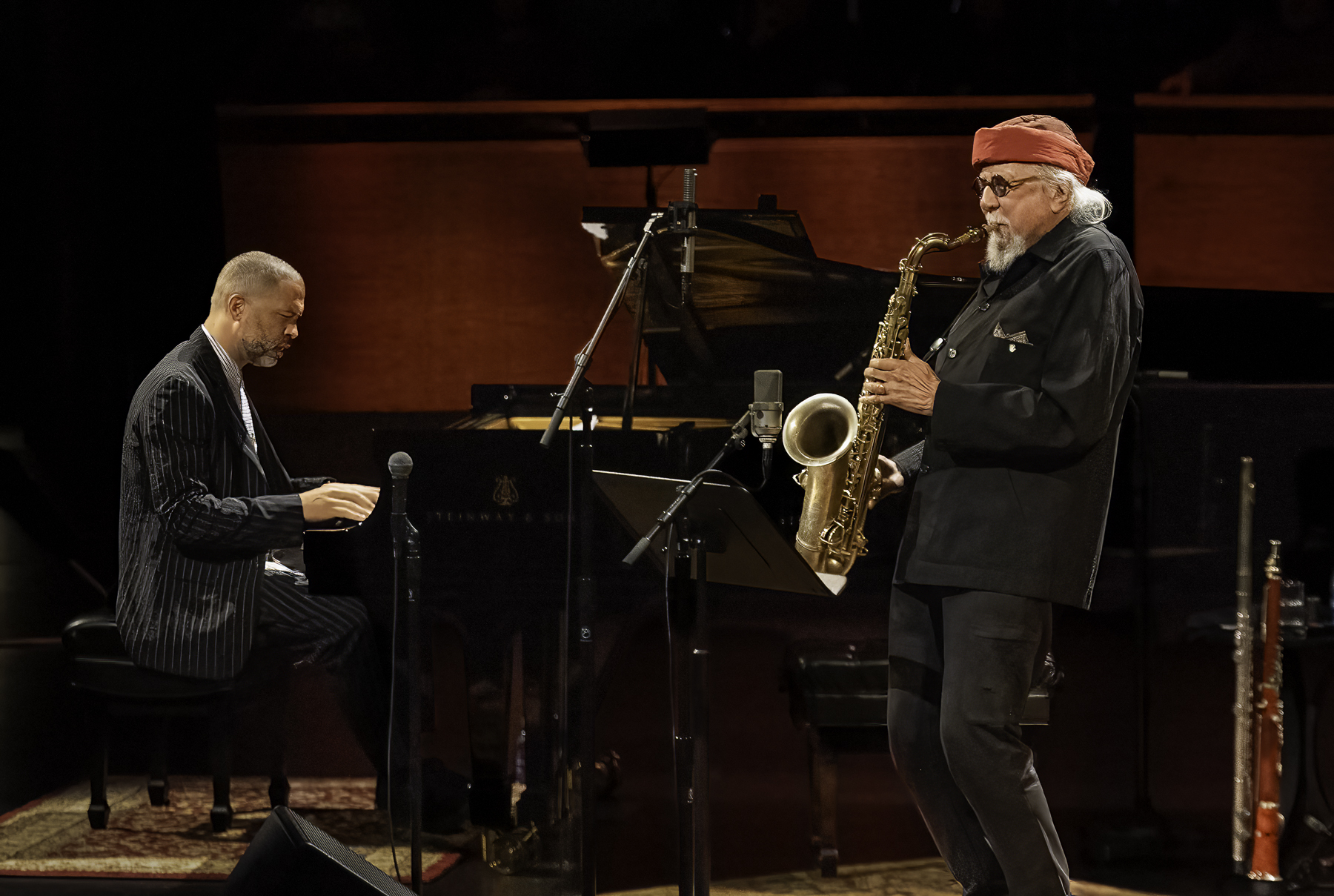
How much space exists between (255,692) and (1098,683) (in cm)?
268

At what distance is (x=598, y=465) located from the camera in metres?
3.21

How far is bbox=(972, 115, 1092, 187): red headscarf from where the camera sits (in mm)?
2217

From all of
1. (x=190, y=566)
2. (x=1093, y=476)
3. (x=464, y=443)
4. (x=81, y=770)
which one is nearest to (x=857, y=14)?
(x=464, y=443)

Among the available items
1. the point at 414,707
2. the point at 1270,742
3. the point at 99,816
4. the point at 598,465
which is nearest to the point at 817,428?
the point at 598,465

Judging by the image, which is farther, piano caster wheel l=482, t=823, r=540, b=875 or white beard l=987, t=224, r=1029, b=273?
piano caster wheel l=482, t=823, r=540, b=875

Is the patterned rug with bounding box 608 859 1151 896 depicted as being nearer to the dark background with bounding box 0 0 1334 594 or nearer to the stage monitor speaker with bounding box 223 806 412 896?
the stage monitor speaker with bounding box 223 806 412 896

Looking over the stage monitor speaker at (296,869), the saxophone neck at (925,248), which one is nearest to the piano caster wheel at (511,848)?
the stage monitor speaker at (296,869)

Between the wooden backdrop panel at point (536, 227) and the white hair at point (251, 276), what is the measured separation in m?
1.55

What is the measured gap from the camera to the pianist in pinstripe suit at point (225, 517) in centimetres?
296

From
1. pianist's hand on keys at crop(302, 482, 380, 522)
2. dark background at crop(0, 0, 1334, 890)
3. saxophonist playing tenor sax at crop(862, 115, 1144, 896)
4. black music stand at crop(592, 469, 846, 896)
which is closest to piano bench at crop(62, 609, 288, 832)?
pianist's hand on keys at crop(302, 482, 380, 522)

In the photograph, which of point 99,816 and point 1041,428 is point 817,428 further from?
point 99,816

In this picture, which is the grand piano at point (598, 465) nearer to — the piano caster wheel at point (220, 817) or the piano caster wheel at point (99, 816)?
the piano caster wheel at point (220, 817)

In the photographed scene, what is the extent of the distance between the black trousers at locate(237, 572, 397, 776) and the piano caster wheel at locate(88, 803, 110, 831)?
2.14 ft

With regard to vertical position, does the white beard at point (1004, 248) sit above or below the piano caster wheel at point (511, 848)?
above
